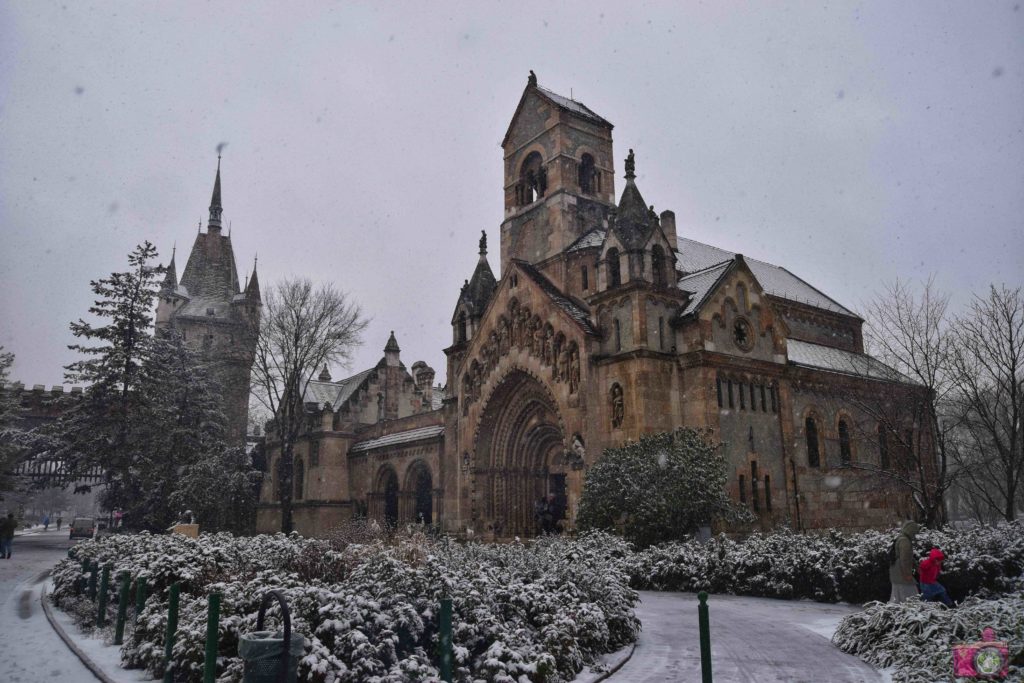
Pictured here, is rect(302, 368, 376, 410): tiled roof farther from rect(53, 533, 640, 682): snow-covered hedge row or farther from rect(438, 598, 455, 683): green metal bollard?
rect(438, 598, 455, 683): green metal bollard

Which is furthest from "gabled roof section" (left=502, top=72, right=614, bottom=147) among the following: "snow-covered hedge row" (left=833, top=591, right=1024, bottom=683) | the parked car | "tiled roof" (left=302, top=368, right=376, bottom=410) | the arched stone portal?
the parked car

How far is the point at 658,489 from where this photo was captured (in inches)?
838

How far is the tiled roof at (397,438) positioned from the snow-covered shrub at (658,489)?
48.3ft

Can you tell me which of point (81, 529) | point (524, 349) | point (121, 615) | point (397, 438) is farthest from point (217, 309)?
point (121, 615)

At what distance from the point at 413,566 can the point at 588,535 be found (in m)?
11.5

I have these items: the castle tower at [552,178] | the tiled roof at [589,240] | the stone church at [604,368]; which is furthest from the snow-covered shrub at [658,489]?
the castle tower at [552,178]

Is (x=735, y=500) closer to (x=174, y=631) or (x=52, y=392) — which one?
(x=174, y=631)

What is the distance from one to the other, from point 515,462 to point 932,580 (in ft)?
63.8

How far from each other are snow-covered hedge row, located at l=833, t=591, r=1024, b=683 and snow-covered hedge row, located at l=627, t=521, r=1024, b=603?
3914 millimetres

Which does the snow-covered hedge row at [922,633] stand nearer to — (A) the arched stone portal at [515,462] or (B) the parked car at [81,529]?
(A) the arched stone portal at [515,462]

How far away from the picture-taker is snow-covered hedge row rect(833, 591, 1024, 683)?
8.48m

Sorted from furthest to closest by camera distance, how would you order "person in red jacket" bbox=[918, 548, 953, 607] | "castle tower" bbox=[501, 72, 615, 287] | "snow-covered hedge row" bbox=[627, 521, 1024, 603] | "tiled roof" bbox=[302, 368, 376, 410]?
"tiled roof" bbox=[302, 368, 376, 410] → "castle tower" bbox=[501, 72, 615, 287] → "snow-covered hedge row" bbox=[627, 521, 1024, 603] → "person in red jacket" bbox=[918, 548, 953, 607]

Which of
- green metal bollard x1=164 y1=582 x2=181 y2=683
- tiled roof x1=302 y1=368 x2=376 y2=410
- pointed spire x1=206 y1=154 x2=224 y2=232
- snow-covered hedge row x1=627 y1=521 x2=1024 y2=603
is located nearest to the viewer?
green metal bollard x1=164 y1=582 x2=181 y2=683

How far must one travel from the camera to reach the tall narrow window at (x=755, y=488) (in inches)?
982
